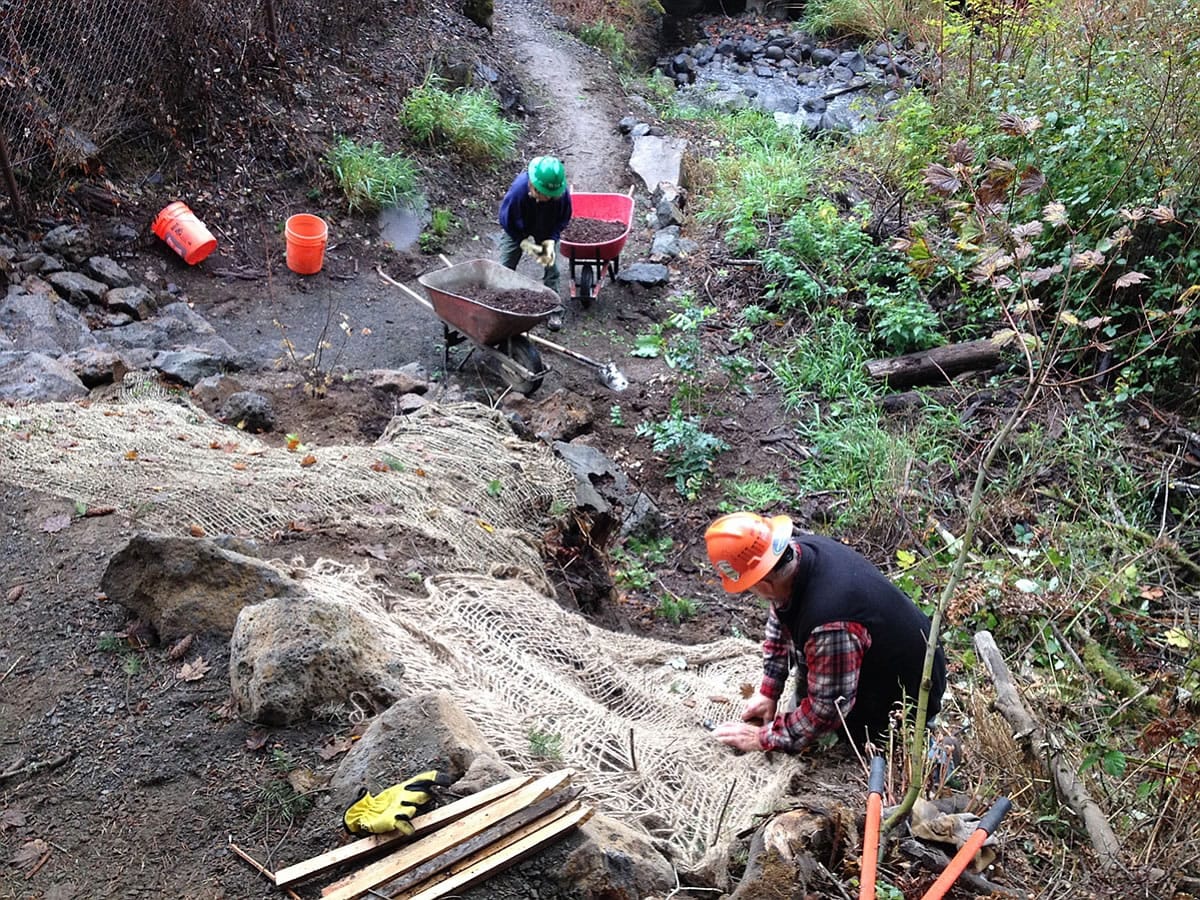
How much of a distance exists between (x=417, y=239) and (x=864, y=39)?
35.8 feet

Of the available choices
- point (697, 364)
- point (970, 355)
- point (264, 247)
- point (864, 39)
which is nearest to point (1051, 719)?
point (970, 355)

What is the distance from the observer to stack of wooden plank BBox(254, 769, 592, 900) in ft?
7.57

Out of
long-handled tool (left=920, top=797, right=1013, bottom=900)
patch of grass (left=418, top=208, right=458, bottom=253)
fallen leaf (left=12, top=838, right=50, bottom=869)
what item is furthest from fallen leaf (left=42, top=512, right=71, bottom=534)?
patch of grass (left=418, top=208, right=458, bottom=253)

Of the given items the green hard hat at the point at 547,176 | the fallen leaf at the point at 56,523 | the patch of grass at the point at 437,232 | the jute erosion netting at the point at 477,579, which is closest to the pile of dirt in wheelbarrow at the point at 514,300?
the green hard hat at the point at 547,176

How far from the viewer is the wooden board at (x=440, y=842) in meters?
2.30

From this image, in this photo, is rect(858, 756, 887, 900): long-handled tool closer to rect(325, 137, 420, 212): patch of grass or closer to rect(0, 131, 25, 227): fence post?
rect(0, 131, 25, 227): fence post

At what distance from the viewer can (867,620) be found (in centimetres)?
322

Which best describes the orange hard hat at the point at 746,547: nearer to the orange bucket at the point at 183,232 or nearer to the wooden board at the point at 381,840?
the wooden board at the point at 381,840

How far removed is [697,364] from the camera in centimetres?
A: 802

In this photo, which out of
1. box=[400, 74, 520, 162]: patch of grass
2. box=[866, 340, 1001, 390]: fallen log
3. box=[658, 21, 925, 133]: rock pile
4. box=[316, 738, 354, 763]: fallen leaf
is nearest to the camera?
box=[316, 738, 354, 763]: fallen leaf

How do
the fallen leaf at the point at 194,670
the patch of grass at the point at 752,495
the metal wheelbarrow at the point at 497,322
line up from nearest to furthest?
the fallen leaf at the point at 194,670
the patch of grass at the point at 752,495
the metal wheelbarrow at the point at 497,322

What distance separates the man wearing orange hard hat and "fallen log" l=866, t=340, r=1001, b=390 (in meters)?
4.41

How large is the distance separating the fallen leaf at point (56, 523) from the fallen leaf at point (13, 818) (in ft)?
5.16

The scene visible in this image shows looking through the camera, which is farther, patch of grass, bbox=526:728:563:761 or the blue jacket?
the blue jacket
